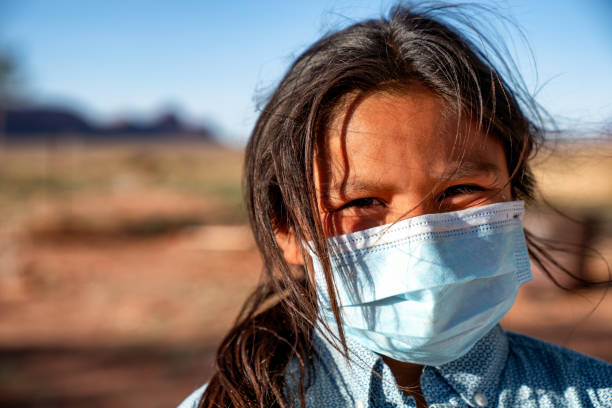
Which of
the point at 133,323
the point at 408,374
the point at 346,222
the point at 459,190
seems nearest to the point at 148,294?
the point at 133,323

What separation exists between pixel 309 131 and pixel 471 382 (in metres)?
0.75

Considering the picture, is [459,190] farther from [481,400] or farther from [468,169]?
[481,400]

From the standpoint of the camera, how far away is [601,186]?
21297 millimetres

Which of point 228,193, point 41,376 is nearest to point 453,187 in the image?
point 41,376

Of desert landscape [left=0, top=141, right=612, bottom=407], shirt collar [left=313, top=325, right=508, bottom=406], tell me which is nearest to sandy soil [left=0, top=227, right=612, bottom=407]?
desert landscape [left=0, top=141, right=612, bottom=407]

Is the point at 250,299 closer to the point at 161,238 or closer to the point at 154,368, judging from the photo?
the point at 154,368

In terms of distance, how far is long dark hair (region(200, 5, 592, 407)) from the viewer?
1.35 meters

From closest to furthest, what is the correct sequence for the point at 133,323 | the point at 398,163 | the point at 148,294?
1. the point at 398,163
2. the point at 133,323
3. the point at 148,294

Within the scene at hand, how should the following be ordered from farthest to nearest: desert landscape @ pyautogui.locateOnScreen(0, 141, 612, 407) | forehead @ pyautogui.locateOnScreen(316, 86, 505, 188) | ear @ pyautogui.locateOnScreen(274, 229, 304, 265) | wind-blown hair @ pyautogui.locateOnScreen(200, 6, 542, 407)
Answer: desert landscape @ pyautogui.locateOnScreen(0, 141, 612, 407) < ear @ pyautogui.locateOnScreen(274, 229, 304, 265) < wind-blown hair @ pyautogui.locateOnScreen(200, 6, 542, 407) < forehead @ pyautogui.locateOnScreen(316, 86, 505, 188)

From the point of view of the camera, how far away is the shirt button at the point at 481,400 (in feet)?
4.43

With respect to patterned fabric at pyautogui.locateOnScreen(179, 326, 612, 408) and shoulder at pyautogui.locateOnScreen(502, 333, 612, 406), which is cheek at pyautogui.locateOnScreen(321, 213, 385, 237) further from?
shoulder at pyautogui.locateOnScreen(502, 333, 612, 406)

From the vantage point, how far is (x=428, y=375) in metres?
1.36

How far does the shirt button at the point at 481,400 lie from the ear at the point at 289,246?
1.82ft

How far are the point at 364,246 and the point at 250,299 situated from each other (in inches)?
20.9
